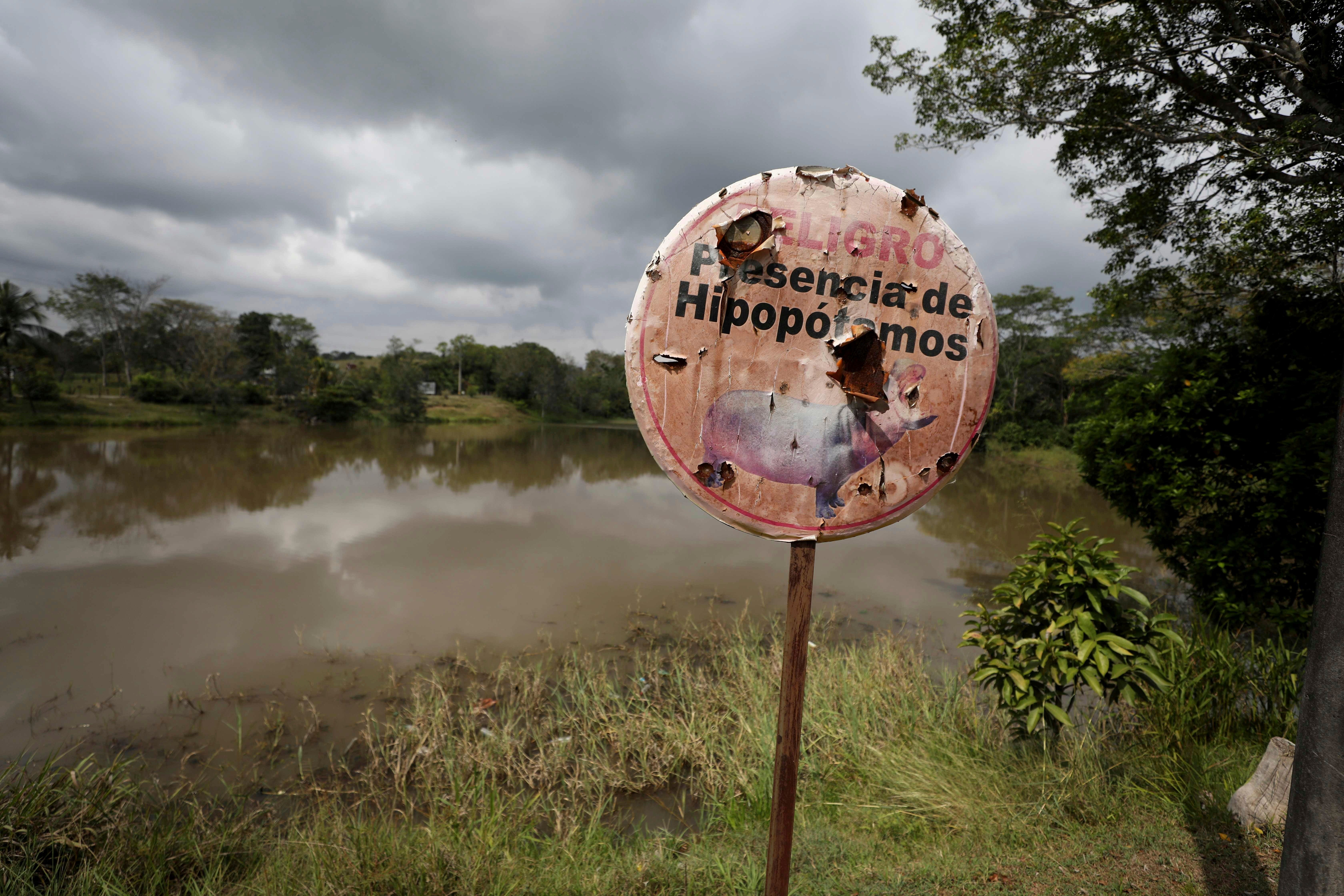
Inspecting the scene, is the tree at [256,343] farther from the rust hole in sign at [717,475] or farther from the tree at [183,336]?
the rust hole in sign at [717,475]

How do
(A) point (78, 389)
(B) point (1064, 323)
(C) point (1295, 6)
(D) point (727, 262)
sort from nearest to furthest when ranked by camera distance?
(D) point (727, 262)
(C) point (1295, 6)
(B) point (1064, 323)
(A) point (78, 389)

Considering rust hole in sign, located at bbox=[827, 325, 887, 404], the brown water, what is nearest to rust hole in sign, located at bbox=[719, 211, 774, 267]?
rust hole in sign, located at bbox=[827, 325, 887, 404]

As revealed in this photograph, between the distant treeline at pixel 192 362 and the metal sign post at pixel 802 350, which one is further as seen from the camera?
the distant treeline at pixel 192 362

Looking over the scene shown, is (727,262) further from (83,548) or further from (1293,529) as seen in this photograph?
(83,548)

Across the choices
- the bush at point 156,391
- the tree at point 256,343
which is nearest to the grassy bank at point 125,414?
the bush at point 156,391

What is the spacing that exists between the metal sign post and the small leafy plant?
1460 millimetres

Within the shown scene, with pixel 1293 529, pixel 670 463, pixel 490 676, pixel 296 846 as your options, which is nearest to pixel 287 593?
pixel 490 676

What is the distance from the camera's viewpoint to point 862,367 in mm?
1103

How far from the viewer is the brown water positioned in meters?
4.25

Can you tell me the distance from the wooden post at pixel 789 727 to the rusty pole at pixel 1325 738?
993mm

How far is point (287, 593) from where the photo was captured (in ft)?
21.5

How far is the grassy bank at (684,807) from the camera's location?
1.91 meters

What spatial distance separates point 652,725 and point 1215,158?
5.82 metres

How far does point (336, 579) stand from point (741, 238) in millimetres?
7693
